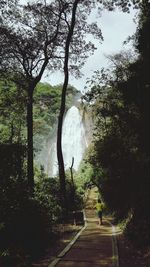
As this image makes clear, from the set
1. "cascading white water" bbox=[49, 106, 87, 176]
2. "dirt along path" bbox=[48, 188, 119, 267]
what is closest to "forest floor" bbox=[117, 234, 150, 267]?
"dirt along path" bbox=[48, 188, 119, 267]

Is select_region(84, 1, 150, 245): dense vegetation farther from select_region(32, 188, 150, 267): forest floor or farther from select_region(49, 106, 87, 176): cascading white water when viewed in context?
select_region(49, 106, 87, 176): cascading white water

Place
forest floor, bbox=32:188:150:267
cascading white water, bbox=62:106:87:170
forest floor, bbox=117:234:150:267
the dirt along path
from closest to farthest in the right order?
1. the dirt along path
2. forest floor, bbox=32:188:150:267
3. forest floor, bbox=117:234:150:267
4. cascading white water, bbox=62:106:87:170

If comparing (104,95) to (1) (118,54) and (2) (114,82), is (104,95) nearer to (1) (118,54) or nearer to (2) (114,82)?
(2) (114,82)

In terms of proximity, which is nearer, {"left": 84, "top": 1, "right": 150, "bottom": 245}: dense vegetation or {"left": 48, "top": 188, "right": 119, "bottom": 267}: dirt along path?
{"left": 48, "top": 188, "right": 119, "bottom": 267}: dirt along path

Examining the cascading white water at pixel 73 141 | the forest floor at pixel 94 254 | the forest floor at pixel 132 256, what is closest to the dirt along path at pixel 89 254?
the forest floor at pixel 94 254

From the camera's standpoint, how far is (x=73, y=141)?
2571 inches

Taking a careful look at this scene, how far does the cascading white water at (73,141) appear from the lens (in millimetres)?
64188

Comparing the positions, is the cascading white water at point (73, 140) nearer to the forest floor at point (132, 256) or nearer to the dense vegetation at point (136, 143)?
the dense vegetation at point (136, 143)

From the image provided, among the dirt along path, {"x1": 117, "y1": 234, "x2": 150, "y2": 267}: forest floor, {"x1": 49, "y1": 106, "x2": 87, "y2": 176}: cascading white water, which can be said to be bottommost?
{"x1": 117, "y1": 234, "x2": 150, "y2": 267}: forest floor

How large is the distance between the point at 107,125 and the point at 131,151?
7.40 m

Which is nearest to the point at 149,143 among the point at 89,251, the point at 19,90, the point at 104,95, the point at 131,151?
the point at 131,151

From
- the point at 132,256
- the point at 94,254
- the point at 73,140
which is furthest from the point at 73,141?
the point at 94,254

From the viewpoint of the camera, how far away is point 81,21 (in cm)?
2281

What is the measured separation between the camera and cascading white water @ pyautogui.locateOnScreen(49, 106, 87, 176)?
64.2 meters
